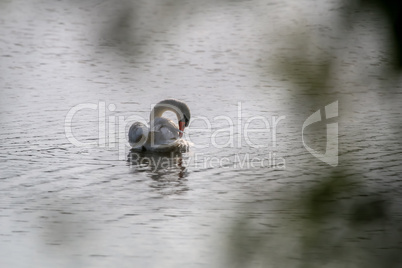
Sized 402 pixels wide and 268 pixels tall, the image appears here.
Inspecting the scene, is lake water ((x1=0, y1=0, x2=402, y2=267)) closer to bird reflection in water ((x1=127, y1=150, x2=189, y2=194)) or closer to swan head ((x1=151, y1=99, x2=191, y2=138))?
bird reflection in water ((x1=127, y1=150, x2=189, y2=194))

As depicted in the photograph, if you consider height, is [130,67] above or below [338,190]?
above

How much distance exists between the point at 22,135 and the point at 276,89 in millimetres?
7601

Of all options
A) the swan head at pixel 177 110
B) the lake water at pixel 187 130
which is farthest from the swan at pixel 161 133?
the lake water at pixel 187 130

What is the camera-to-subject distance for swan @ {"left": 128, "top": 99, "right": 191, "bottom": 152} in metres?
9.23

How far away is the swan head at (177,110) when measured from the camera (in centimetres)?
986

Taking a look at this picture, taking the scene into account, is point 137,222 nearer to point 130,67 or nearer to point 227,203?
point 227,203

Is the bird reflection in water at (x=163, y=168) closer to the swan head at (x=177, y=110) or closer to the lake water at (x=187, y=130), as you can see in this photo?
the lake water at (x=187, y=130)

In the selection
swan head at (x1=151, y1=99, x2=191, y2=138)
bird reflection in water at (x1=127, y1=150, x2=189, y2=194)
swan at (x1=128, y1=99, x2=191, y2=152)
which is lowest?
bird reflection in water at (x1=127, y1=150, x2=189, y2=194)

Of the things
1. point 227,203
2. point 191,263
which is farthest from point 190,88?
point 191,263

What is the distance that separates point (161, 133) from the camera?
→ 948 cm

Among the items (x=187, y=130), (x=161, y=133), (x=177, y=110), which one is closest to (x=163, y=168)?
(x=161, y=133)

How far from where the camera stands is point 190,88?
440 inches

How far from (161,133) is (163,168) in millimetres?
965

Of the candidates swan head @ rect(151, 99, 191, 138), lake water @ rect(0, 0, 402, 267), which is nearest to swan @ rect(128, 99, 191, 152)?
swan head @ rect(151, 99, 191, 138)
